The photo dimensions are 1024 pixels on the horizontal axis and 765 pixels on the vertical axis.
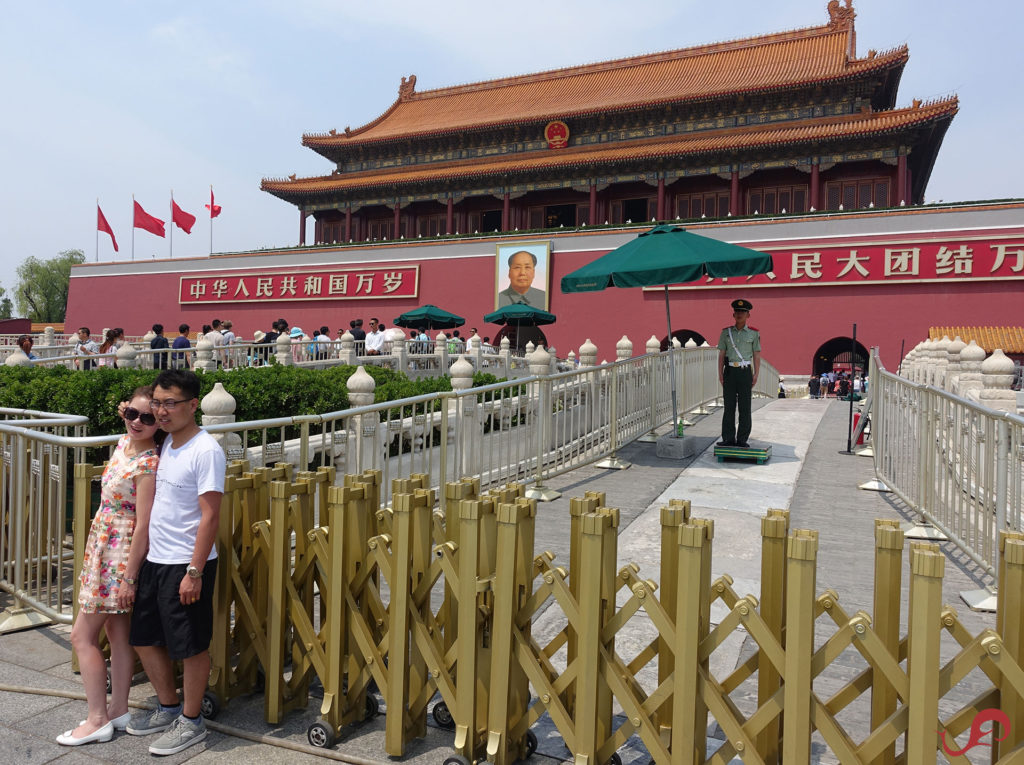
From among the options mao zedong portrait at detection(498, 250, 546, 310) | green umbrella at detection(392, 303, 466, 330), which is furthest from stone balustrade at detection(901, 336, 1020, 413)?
mao zedong portrait at detection(498, 250, 546, 310)

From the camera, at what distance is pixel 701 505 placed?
6.38 metres

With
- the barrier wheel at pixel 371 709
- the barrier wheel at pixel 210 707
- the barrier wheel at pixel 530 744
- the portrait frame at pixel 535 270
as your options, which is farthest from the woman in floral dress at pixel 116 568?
the portrait frame at pixel 535 270

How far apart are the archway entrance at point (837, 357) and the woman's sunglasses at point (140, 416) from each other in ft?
69.8

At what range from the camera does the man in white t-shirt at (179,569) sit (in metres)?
2.84

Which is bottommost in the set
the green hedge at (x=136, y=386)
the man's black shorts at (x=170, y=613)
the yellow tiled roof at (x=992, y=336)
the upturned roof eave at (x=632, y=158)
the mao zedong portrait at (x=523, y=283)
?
the man's black shorts at (x=170, y=613)

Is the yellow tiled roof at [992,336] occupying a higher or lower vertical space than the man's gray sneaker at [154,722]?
higher

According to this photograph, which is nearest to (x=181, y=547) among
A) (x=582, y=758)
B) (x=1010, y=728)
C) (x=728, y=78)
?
(x=582, y=758)

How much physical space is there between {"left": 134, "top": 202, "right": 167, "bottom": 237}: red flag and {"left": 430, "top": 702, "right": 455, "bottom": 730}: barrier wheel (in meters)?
32.2

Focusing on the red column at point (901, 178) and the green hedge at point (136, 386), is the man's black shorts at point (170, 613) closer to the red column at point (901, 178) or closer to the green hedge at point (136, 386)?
the green hedge at point (136, 386)

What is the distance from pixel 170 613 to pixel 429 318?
20516mm

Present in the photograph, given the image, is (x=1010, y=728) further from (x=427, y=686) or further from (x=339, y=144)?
(x=339, y=144)

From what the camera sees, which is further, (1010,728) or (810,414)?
(810,414)

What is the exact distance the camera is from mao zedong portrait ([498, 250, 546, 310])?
2586 centimetres

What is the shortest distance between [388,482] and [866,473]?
16.9ft
